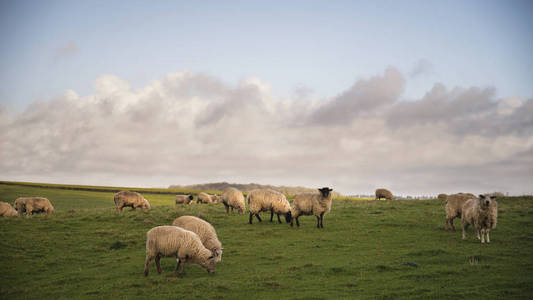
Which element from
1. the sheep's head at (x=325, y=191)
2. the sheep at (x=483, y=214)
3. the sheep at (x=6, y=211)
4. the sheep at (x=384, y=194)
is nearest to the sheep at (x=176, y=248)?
the sheep's head at (x=325, y=191)

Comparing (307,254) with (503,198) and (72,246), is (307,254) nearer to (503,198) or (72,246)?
(72,246)

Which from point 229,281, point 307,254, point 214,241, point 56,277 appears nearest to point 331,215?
point 307,254

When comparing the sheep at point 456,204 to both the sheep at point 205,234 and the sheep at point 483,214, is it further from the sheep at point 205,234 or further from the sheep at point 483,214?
the sheep at point 205,234

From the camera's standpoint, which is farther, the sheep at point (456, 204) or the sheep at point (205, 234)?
the sheep at point (456, 204)

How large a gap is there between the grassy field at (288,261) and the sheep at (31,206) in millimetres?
5265

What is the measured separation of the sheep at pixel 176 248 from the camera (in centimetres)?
1363

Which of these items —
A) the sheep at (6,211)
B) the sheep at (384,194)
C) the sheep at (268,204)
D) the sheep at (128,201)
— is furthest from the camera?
the sheep at (384,194)

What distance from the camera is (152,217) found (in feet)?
88.6

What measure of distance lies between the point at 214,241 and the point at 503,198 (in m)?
30.6

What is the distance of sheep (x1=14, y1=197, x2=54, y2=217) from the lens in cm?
3106

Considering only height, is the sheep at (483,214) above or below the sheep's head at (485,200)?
below

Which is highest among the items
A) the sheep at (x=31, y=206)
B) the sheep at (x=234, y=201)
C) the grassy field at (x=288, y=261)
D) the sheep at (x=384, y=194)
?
the sheep at (x=384, y=194)

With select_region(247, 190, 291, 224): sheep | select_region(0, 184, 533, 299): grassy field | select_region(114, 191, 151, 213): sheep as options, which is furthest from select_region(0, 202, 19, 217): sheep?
select_region(247, 190, 291, 224): sheep

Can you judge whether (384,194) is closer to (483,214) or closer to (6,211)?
(483,214)
